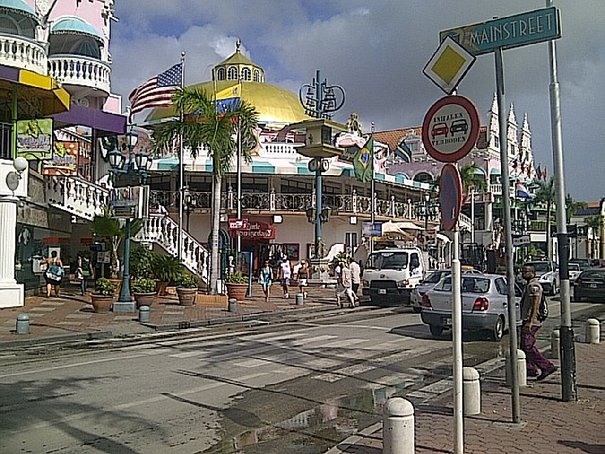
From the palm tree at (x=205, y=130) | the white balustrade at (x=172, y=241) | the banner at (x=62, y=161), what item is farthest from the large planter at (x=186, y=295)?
the banner at (x=62, y=161)

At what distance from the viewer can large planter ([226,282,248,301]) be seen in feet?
82.3

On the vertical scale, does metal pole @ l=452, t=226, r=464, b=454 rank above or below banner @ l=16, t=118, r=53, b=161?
below

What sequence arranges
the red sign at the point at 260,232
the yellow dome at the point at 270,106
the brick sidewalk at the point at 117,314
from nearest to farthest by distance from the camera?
1. the brick sidewalk at the point at 117,314
2. the red sign at the point at 260,232
3. the yellow dome at the point at 270,106

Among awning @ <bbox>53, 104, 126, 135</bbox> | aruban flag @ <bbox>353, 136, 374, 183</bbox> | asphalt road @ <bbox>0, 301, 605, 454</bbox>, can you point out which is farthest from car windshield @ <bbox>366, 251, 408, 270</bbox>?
awning @ <bbox>53, 104, 126, 135</bbox>

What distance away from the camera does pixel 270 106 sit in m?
52.9

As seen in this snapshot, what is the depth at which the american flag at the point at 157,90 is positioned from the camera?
29781 millimetres

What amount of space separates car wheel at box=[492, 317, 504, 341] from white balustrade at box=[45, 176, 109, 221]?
674 inches

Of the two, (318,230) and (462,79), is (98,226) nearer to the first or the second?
(318,230)

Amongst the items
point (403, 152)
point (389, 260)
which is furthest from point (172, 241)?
point (403, 152)

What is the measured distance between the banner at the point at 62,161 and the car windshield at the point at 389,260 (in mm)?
12130

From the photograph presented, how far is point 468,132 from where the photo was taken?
5.89 m

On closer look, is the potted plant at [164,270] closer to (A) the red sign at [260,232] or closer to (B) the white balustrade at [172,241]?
(B) the white balustrade at [172,241]

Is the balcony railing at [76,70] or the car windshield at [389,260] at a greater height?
A: the balcony railing at [76,70]

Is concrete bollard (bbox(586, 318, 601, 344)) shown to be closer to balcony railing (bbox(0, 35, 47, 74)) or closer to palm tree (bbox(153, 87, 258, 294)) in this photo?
palm tree (bbox(153, 87, 258, 294))
